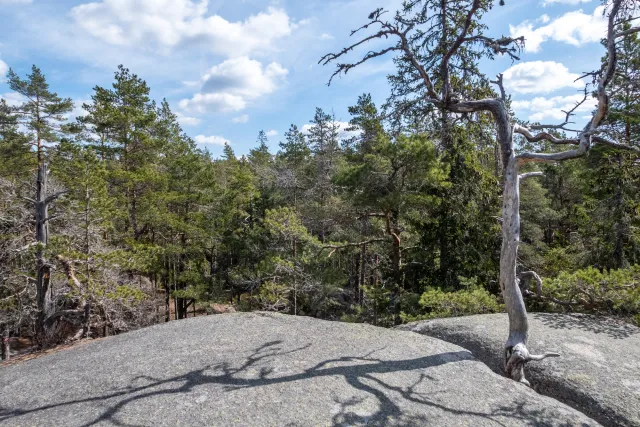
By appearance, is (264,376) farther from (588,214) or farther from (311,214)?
(588,214)

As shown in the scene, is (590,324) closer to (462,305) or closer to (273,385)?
(462,305)

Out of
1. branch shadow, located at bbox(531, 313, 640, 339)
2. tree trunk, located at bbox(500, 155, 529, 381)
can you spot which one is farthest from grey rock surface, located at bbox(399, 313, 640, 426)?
tree trunk, located at bbox(500, 155, 529, 381)

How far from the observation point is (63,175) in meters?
13.8

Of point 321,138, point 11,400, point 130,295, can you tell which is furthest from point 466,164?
point 321,138

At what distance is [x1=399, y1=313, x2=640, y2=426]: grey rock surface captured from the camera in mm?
4508

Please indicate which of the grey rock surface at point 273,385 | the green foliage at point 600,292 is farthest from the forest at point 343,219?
the grey rock surface at point 273,385

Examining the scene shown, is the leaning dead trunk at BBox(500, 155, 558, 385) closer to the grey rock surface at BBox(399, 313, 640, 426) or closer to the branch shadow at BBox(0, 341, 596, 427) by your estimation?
the grey rock surface at BBox(399, 313, 640, 426)

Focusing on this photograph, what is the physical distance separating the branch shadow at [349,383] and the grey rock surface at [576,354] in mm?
850

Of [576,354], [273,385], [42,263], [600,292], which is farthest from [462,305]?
[42,263]

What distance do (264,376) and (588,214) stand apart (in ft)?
45.1

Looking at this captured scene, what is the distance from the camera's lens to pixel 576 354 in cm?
553

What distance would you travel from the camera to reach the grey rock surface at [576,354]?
14.8 ft

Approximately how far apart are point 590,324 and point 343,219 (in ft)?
30.9

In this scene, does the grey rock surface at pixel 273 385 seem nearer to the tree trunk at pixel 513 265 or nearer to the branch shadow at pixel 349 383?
the branch shadow at pixel 349 383
